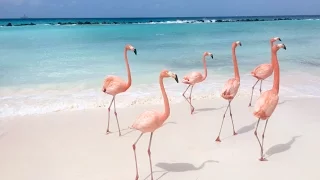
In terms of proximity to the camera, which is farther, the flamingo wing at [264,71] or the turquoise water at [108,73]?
the turquoise water at [108,73]

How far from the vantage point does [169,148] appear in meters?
4.85

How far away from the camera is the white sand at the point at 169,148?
4.14 meters

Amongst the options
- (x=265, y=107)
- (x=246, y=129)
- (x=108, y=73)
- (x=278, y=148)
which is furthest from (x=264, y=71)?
(x=108, y=73)

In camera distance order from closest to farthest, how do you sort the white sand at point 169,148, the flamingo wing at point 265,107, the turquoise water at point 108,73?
the white sand at point 169,148 → the flamingo wing at point 265,107 → the turquoise water at point 108,73

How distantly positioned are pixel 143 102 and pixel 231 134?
251cm

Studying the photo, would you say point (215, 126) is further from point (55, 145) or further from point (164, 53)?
point (164, 53)

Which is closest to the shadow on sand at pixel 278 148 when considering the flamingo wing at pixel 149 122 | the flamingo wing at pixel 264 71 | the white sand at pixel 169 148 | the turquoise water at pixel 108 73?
the white sand at pixel 169 148

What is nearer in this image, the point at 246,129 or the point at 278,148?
the point at 278,148

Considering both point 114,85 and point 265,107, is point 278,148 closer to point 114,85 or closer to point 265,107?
point 265,107

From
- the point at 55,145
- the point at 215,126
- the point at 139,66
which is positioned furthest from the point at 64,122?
the point at 139,66

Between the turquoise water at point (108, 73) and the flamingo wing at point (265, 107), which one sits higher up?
the turquoise water at point (108, 73)

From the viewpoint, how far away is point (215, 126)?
5695 mm

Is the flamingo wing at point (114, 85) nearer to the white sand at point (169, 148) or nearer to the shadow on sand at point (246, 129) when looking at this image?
the white sand at point (169, 148)

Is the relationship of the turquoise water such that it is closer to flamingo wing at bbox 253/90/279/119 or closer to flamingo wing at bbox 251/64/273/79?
flamingo wing at bbox 251/64/273/79
